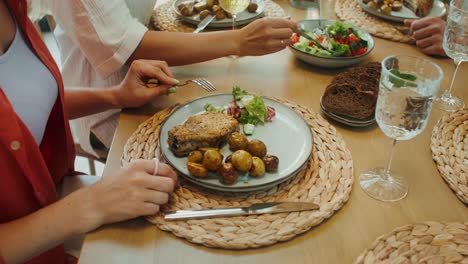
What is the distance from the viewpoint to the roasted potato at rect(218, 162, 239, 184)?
2.72ft

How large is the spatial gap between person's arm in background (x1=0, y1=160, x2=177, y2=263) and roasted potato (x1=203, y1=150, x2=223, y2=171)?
0.09 m

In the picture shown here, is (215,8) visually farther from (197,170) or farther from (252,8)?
(197,170)

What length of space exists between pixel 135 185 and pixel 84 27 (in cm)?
55

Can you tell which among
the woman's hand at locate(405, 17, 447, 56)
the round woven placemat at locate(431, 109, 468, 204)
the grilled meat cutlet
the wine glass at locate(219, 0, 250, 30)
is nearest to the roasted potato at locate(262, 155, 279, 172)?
the grilled meat cutlet

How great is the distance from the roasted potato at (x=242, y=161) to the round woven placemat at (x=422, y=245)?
26 cm

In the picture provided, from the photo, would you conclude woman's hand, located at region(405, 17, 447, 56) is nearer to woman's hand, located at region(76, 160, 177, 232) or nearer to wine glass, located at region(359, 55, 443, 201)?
wine glass, located at region(359, 55, 443, 201)

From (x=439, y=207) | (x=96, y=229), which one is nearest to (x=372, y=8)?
(x=439, y=207)

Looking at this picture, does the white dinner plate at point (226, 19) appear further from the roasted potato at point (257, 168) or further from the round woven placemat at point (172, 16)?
the roasted potato at point (257, 168)

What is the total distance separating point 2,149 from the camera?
2.71 feet

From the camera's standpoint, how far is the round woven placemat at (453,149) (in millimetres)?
879

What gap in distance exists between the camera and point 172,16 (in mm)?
1546

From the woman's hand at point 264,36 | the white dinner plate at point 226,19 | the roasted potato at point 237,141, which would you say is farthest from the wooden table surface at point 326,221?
the white dinner plate at point 226,19

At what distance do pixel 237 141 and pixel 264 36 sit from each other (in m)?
0.46

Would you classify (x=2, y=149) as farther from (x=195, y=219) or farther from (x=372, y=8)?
(x=372, y=8)
